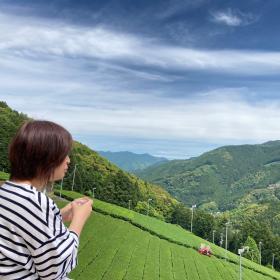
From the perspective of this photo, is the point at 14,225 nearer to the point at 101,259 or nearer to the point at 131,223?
the point at 101,259

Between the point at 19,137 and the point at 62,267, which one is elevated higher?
the point at 19,137

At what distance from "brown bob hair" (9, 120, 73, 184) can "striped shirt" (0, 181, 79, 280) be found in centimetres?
12

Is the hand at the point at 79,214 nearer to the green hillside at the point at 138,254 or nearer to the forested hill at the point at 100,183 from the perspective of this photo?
the green hillside at the point at 138,254

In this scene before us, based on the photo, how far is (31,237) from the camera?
3.20 meters

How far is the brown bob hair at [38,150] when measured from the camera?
10.8ft

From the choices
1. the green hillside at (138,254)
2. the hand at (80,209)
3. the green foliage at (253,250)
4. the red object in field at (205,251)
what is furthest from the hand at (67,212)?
the green foliage at (253,250)

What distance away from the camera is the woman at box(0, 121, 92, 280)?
321cm

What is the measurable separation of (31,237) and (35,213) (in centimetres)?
16

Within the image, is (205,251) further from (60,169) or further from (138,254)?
(60,169)

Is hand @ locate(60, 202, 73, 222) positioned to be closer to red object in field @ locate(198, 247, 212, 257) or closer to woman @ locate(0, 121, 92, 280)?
woman @ locate(0, 121, 92, 280)

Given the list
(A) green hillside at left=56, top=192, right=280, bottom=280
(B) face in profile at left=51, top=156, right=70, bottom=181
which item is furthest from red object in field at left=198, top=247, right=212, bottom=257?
(B) face in profile at left=51, top=156, right=70, bottom=181

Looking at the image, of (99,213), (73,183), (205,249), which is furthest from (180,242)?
(73,183)

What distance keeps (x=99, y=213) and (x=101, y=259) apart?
21464mm

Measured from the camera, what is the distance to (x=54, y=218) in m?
3.26
